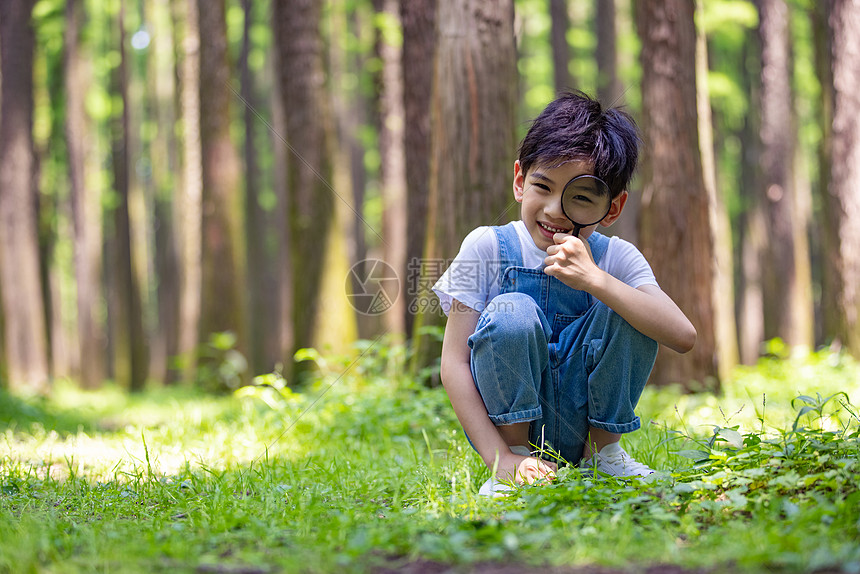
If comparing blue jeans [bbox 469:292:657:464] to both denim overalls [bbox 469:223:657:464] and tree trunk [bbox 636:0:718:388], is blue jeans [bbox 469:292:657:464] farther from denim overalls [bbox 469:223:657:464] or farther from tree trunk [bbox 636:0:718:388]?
tree trunk [bbox 636:0:718:388]

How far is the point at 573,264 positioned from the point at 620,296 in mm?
208

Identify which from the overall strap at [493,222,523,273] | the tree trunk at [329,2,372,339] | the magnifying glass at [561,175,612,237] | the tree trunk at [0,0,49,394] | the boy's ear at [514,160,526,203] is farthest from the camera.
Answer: the tree trunk at [329,2,372,339]

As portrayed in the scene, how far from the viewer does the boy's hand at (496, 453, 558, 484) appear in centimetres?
258

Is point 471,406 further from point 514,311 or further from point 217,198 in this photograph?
point 217,198

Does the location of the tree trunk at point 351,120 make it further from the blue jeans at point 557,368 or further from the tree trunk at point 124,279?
the blue jeans at point 557,368

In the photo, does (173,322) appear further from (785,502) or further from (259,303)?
(785,502)

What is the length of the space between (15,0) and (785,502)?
12418mm

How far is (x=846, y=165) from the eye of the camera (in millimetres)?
7371

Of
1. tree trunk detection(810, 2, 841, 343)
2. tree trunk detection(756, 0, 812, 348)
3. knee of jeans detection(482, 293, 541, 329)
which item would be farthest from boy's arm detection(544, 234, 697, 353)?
tree trunk detection(756, 0, 812, 348)

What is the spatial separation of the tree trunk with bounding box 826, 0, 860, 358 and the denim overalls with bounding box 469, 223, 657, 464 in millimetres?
5731

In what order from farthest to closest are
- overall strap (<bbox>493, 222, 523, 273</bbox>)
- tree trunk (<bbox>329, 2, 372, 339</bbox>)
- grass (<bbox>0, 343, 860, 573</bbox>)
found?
1. tree trunk (<bbox>329, 2, 372, 339</bbox>)
2. overall strap (<bbox>493, 222, 523, 273</bbox>)
3. grass (<bbox>0, 343, 860, 573</bbox>)

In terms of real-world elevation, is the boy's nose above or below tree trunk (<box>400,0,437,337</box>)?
below

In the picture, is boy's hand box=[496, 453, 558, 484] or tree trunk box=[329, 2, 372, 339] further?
tree trunk box=[329, 2, 372, 339]

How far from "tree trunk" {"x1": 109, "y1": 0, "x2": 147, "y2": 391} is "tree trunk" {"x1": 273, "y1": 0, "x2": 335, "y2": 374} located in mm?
7443
